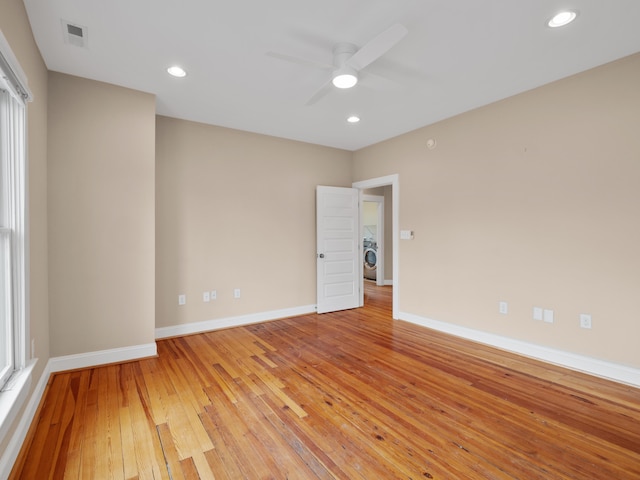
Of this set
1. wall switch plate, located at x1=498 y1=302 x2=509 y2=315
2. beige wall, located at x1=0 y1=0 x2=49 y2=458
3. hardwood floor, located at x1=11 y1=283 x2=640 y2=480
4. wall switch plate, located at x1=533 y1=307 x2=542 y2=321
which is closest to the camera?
hardwood floor, located at x1=11 y1=283 x2=640 y2=480

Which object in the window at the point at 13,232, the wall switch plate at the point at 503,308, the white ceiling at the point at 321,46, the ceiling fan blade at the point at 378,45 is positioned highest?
the white ceiling at the point at 321,46

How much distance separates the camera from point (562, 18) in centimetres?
205

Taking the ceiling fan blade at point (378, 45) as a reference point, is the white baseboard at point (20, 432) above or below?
below

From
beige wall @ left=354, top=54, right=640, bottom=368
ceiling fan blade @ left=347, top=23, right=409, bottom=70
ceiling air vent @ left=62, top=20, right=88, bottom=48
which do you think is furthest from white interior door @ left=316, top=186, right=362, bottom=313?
ceiling air vent @ left=62, top=20, right=88, bottom=48

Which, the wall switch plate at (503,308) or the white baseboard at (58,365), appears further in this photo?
the wall switch plate at (503,308)

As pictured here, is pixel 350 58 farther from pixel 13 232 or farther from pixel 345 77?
pixel 13 232

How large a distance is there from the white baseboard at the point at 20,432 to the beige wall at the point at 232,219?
145 cm

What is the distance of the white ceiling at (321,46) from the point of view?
1.97m

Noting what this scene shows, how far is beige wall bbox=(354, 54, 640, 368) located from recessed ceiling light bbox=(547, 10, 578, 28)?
37.2 inches

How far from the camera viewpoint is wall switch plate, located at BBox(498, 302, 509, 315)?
3323 millimetres

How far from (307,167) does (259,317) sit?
2421 millimetres

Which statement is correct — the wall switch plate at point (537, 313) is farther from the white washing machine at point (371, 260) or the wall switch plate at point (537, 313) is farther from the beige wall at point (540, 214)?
the white washing machine at point (371, 260)

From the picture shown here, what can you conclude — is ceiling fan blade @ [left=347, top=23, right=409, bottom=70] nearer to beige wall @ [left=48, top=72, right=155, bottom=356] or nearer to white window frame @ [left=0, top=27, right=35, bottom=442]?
white window frame @ [left=0, top=27, right=35, bottom=442]

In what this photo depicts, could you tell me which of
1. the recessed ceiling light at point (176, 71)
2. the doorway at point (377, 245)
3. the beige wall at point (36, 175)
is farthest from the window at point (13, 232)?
the doorway at point (377, 245)
